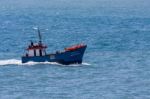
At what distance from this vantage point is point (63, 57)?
107 metres

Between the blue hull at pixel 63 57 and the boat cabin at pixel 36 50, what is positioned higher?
the boat cabin at pixel 36 50

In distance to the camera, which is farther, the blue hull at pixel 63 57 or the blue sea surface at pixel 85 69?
the blue hull at pixel 63 57

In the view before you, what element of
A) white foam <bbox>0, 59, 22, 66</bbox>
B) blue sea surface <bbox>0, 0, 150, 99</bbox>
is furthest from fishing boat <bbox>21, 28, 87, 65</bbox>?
white foam <bbox>0, 59, 22, 66</bbox>

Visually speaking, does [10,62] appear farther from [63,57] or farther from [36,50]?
[63,57]

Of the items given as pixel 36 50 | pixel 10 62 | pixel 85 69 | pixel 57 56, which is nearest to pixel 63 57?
pixel 57 56

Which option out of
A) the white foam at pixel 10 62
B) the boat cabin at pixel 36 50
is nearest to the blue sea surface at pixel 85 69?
the white foam at pixel 10 62

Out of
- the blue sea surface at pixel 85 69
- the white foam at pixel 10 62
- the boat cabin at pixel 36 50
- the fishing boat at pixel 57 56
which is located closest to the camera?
the blue sea surface at pixel 85 69

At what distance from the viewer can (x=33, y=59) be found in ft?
352

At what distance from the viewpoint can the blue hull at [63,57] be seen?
106812 mm

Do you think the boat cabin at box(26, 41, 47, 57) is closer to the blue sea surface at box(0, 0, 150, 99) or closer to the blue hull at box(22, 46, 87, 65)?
the blue hull at box(22, 46, 87, 65)

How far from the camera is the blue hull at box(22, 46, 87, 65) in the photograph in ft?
350

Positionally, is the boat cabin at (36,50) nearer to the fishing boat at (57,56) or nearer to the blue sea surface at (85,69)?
the fishing boat at (57,56)

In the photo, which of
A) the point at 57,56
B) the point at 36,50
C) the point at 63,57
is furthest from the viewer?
the point at 36,50

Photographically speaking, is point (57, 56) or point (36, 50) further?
point (36, 50)
